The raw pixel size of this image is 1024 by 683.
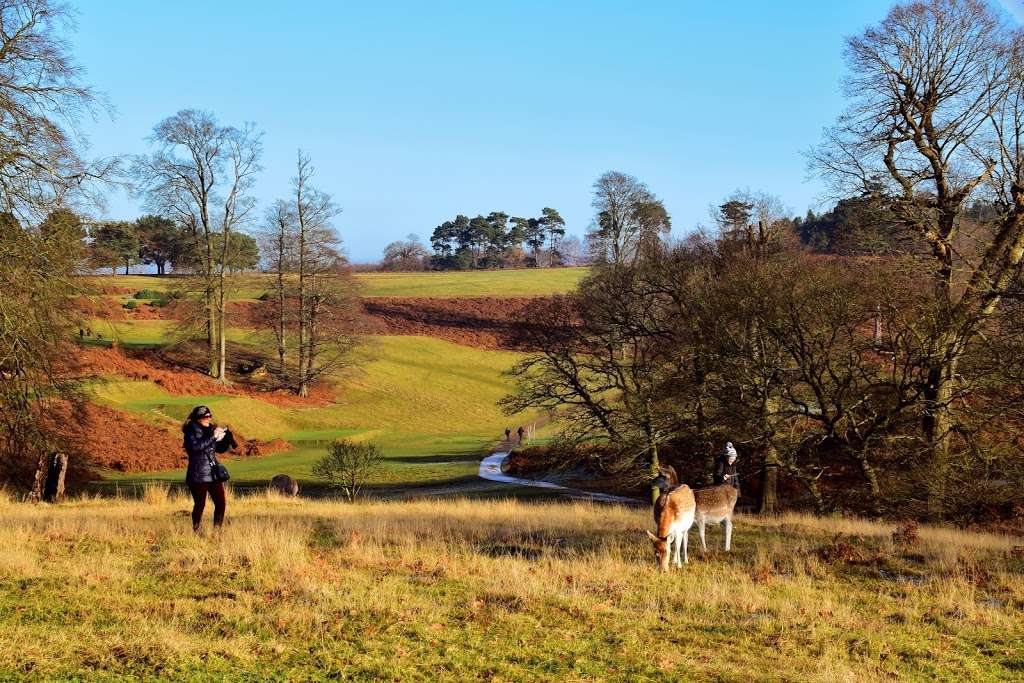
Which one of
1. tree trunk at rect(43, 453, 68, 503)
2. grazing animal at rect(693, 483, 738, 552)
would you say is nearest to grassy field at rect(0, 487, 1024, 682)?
grazing animal at rect(693, 483, 738, 552)

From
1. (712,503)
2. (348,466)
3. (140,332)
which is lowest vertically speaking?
(348,466)

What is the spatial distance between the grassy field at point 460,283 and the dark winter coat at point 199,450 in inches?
3037

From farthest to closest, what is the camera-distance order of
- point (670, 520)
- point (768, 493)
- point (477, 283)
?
point (477, 283), point (768, 493), point (670, 520)

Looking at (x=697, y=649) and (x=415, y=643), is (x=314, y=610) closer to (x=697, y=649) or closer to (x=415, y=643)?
(x=415, y=643)

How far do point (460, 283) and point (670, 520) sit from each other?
348 feet

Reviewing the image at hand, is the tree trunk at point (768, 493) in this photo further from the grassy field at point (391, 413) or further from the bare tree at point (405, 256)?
the bare tree at point (405, 256)

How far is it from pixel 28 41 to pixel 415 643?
1177cm

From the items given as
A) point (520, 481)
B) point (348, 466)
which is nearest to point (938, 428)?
point (348, 466)

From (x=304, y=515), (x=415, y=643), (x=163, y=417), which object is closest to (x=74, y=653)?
(x=415, y=643)

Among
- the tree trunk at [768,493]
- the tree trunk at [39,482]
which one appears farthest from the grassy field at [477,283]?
the tree trunk at [39,482]

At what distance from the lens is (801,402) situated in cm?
2525

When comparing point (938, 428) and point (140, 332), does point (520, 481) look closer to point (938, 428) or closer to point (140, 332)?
point (938, 428)

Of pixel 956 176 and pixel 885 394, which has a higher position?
pixel 956 176

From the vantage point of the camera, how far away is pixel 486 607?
916cm
